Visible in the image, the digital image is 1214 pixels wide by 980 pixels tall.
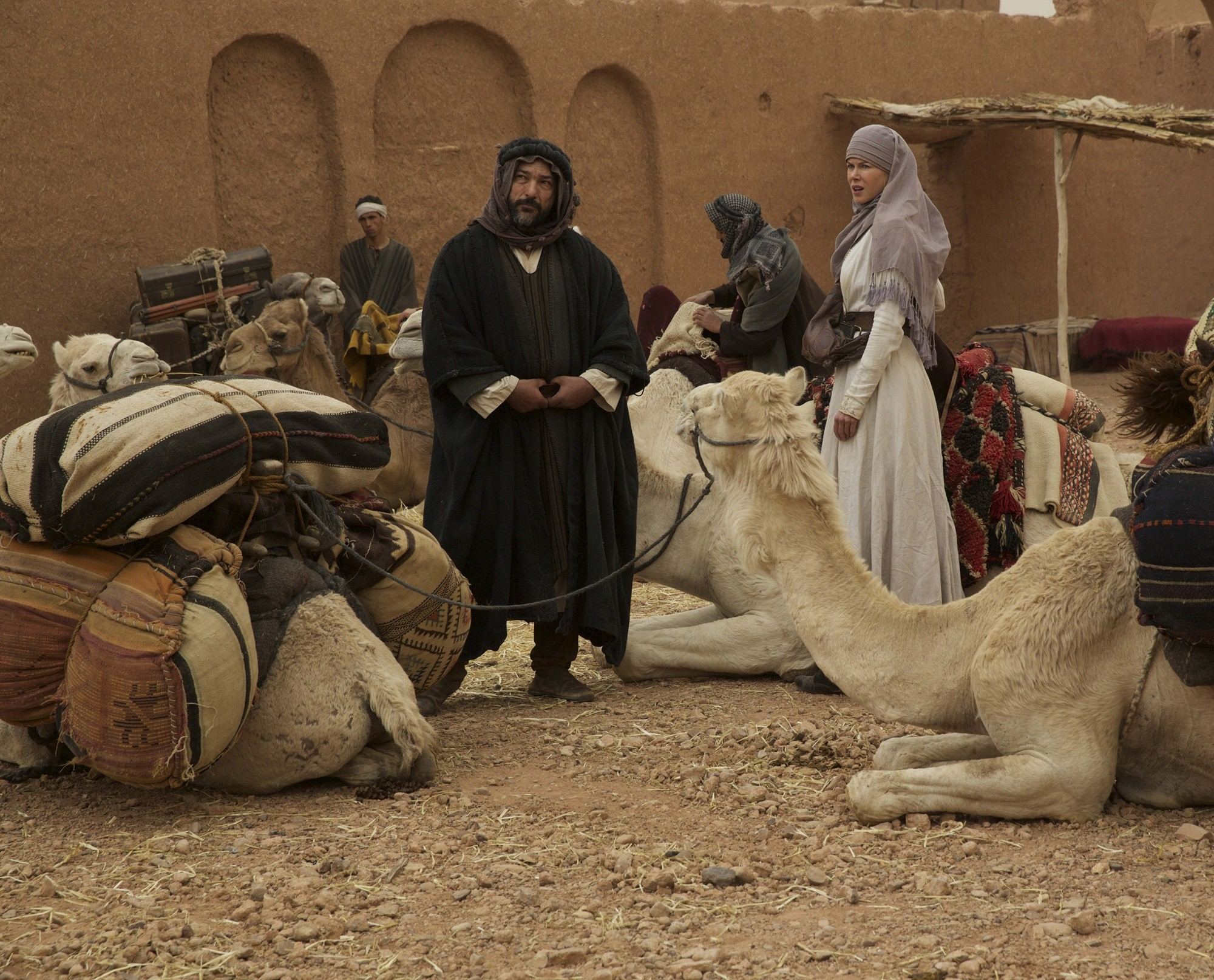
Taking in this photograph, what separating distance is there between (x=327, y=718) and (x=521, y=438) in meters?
1.57

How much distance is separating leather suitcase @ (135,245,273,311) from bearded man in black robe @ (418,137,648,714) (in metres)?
5.63

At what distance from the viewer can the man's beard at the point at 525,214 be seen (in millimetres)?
5160

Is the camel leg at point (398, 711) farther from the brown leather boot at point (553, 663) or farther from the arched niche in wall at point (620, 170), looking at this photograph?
the arched niche in wall at point (620, 170)

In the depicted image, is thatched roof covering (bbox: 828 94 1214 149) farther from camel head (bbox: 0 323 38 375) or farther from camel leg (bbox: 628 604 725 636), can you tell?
camel head (bbox: 0 323 38 375)

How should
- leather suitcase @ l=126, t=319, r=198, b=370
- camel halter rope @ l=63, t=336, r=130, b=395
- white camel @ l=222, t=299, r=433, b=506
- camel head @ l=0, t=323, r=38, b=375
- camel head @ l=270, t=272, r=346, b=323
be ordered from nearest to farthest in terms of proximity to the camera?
camel head @ l=0, t=323, r=38, b=375
camel halter rope @ l=63, t=336, r=130, b=395
white camel @ l=222, t=299, r=433, b=506
camel head @ l=270, t=272, r=346, b=323
leather suitcase @ l=126, t=319, r=198, b=370

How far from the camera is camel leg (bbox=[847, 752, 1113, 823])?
11.5ft

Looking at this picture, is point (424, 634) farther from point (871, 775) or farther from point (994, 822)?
point (994, 822)

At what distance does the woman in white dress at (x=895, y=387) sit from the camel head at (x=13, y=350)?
3431 millimetres

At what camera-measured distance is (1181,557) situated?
10.4 feet

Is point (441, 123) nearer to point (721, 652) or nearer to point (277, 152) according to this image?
point (277, 152)

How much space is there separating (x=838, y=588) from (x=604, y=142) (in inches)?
415

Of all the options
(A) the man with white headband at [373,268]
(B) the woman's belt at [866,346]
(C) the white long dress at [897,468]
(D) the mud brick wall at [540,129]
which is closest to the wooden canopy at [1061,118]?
(D) the mud brick wall at [540,129]

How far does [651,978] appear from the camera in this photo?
2824mm

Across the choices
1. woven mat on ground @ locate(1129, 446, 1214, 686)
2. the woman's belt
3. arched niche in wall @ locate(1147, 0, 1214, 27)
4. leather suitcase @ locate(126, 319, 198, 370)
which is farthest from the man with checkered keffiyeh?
arched niche in wall @ locate(1147, 0, 1214, 27)
